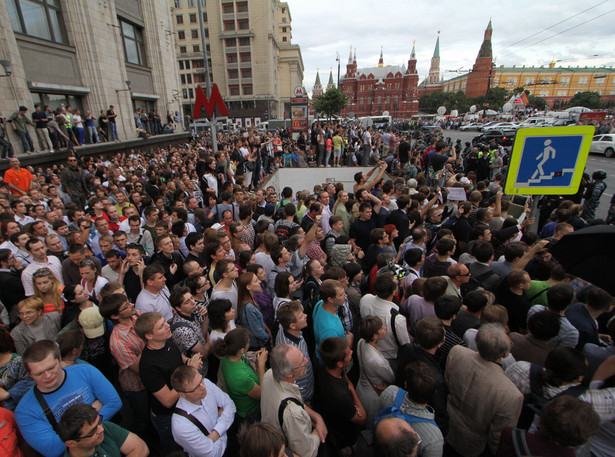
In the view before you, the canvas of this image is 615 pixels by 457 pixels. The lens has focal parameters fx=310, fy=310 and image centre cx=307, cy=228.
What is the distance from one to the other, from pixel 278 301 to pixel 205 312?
0.75m

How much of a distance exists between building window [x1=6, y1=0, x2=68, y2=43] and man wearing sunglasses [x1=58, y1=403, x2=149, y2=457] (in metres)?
15.7

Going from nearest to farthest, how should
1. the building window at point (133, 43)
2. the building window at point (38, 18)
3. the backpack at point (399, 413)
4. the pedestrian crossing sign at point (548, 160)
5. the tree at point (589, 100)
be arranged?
the backpack at point (399, 413) < the pedestrian crossing sign at point (548, 160) < the building window at point (38, 18) < the building window at point (133, 43) < the tree at point (589, 100)

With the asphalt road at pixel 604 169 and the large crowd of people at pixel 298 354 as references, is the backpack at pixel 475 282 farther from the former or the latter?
the asphalt road at pixel 604 169

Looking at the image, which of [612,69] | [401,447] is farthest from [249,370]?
[612,69]

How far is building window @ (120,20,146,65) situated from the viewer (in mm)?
18078

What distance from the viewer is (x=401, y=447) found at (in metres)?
1.72

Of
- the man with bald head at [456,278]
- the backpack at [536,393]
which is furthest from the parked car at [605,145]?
the backpack at [536,393]

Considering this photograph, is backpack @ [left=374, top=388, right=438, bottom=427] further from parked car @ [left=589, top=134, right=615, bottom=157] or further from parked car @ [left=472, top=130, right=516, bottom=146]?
parked car @ [left=589, top=134, right=615, bottom=157]

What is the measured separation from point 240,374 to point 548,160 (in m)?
4.53

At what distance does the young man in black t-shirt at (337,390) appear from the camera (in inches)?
93.4

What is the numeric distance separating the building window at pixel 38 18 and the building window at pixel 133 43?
479 centimetres

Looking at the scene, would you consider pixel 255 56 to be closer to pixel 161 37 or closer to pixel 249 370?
pixel 161 37

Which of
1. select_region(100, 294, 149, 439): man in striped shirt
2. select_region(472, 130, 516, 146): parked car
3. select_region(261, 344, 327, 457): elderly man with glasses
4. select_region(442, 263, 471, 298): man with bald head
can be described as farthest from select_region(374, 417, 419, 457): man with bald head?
select_region(472, 130, 516, 146): parked car

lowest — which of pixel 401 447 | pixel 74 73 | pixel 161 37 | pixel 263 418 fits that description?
pixel 263 418
